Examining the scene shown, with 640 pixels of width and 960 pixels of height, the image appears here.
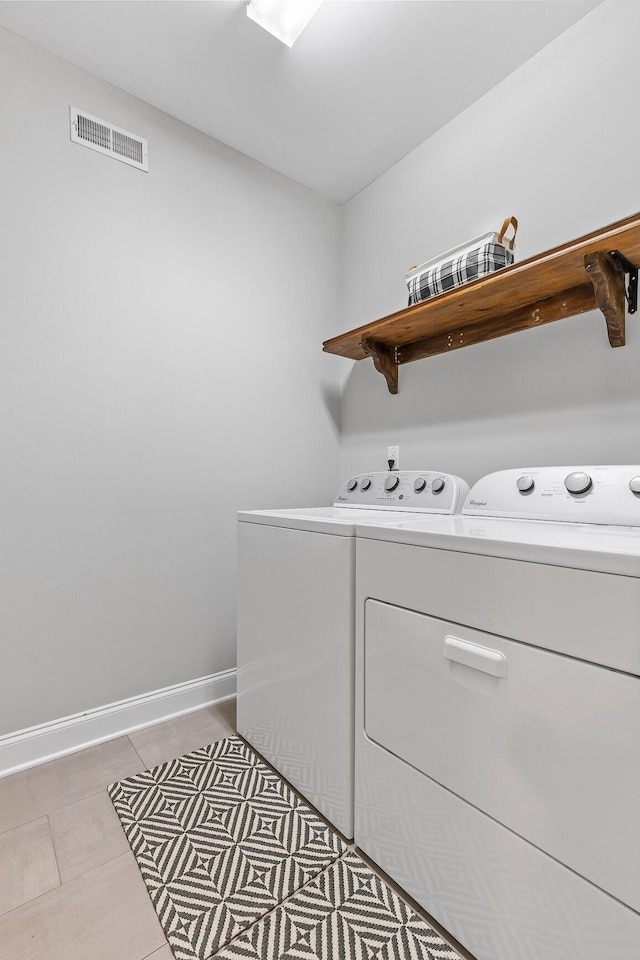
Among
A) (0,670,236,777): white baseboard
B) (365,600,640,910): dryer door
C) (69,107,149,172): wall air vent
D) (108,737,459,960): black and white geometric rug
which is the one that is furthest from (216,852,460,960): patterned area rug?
(69,107,149,172): wall air vent

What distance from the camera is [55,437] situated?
1.60 meters

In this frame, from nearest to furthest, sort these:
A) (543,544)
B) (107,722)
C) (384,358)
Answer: (543,544) < (107,722) < (384,358)

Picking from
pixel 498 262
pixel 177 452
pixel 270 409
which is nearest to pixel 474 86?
pixel 498 262

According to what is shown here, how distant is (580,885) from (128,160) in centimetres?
240

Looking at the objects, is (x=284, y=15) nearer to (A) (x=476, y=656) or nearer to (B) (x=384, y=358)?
(B) (x=384, y=358)

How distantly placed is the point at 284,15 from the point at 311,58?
7.6 inches

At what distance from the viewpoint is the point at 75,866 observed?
1124mm

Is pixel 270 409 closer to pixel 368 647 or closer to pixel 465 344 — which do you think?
pixel 465 344

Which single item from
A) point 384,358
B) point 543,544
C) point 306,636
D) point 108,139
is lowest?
point 306,636

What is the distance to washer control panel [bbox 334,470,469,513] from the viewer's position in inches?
62.9

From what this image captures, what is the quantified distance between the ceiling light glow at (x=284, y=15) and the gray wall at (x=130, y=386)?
23.8 inches

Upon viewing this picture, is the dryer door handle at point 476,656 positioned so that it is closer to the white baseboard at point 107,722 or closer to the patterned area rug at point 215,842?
the patterned area rug at point 215,842

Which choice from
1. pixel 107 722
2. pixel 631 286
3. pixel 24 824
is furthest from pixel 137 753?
pixel 631 286

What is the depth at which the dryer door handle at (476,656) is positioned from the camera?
0.83 meters
